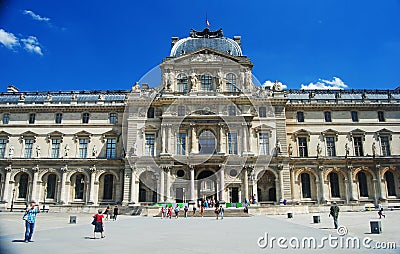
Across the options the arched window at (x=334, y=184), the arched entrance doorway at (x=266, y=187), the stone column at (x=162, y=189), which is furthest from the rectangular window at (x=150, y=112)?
the arched window at (x=334, y=184)

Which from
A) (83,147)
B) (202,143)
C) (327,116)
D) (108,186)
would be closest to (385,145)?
(327,116)

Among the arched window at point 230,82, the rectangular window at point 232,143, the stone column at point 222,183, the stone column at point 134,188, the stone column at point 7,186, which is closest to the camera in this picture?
the stone column at point 222,183

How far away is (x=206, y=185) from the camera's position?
47625mm

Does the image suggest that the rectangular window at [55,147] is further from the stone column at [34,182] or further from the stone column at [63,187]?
the stone column at [63,187]

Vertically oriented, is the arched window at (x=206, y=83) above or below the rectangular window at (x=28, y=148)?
above

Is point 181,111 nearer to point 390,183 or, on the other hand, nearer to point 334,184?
point 334,184

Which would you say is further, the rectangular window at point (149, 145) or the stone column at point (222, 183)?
the rectangular window at point (149, 145)

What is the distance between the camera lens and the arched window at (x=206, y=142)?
48125 millimetres

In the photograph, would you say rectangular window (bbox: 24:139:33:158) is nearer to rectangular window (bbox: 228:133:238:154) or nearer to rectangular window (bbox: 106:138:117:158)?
rectangular window (bbox: 106:138:117:158)

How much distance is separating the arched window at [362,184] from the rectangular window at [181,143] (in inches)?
1100

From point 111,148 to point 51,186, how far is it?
36.6ft

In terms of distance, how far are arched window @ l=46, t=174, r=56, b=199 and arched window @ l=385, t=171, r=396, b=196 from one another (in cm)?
5230

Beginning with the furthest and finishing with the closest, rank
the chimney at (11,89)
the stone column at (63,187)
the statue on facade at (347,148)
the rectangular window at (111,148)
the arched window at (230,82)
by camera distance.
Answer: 1. the chimney at (11,89)
2. the rectangular window at (111,148)
3. the arched window at (230,82)
4. the statue on facade at (347,148)
5. the stone column at (63,187)

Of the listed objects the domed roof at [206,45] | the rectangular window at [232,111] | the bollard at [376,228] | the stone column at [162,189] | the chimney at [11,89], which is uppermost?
the domed roof at [206,45]
